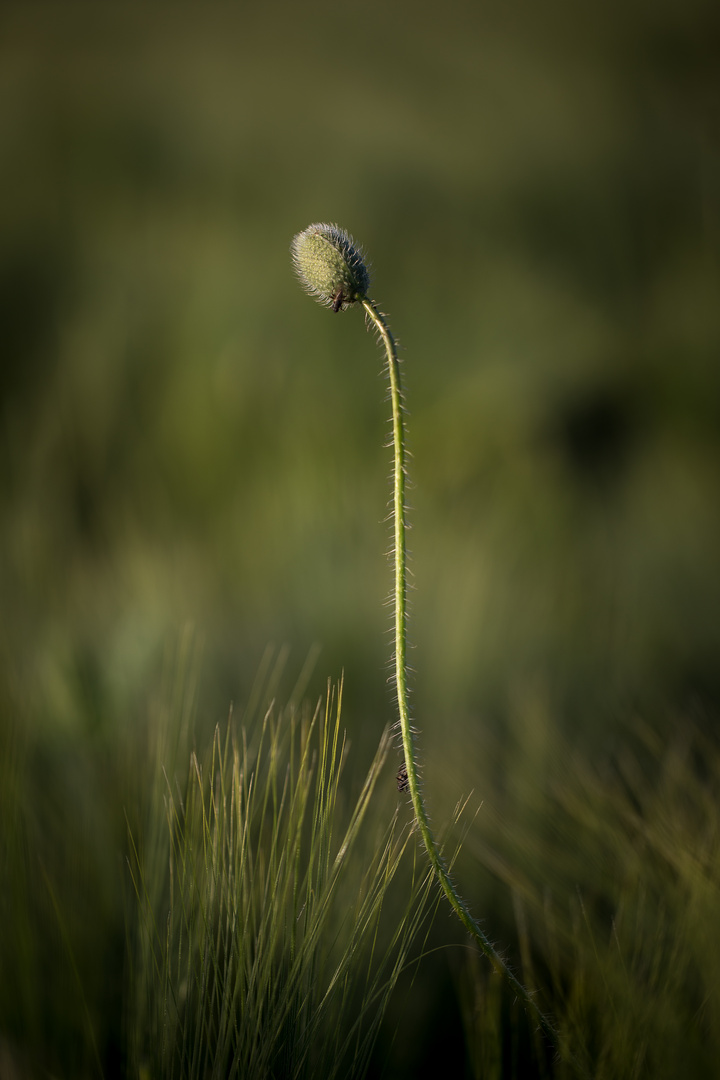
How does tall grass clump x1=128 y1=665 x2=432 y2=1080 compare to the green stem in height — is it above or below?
below

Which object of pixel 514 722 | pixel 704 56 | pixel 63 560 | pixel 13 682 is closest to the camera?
pixel 13 682

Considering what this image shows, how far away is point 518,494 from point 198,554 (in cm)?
65

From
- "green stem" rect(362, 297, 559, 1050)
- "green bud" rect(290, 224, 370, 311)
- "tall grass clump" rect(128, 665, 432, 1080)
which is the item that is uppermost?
"green bud" rect(290, 224, 370, 311)

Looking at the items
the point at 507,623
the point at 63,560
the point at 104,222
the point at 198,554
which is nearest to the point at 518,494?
the point at 507,623

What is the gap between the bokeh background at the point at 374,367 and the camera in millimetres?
1139

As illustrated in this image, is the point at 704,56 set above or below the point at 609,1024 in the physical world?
above

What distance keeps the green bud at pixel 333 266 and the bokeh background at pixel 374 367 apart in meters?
0.67

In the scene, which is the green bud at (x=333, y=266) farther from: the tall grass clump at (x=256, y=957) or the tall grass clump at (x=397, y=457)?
the tall grass clump at (x=256, y=957)

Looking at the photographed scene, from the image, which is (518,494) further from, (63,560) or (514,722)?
(63,560)

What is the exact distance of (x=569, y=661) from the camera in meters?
1.12

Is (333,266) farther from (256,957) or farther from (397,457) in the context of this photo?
(256,957)

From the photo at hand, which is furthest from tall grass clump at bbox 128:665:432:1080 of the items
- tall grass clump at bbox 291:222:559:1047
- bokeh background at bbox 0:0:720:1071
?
bokeh background at bbox 0:0:720:1071

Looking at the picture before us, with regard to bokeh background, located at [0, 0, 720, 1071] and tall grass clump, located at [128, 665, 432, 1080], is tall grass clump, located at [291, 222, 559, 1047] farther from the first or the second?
bokeh background, located at [0, 0, 720, 1071]

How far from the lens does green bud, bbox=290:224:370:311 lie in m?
0.34
